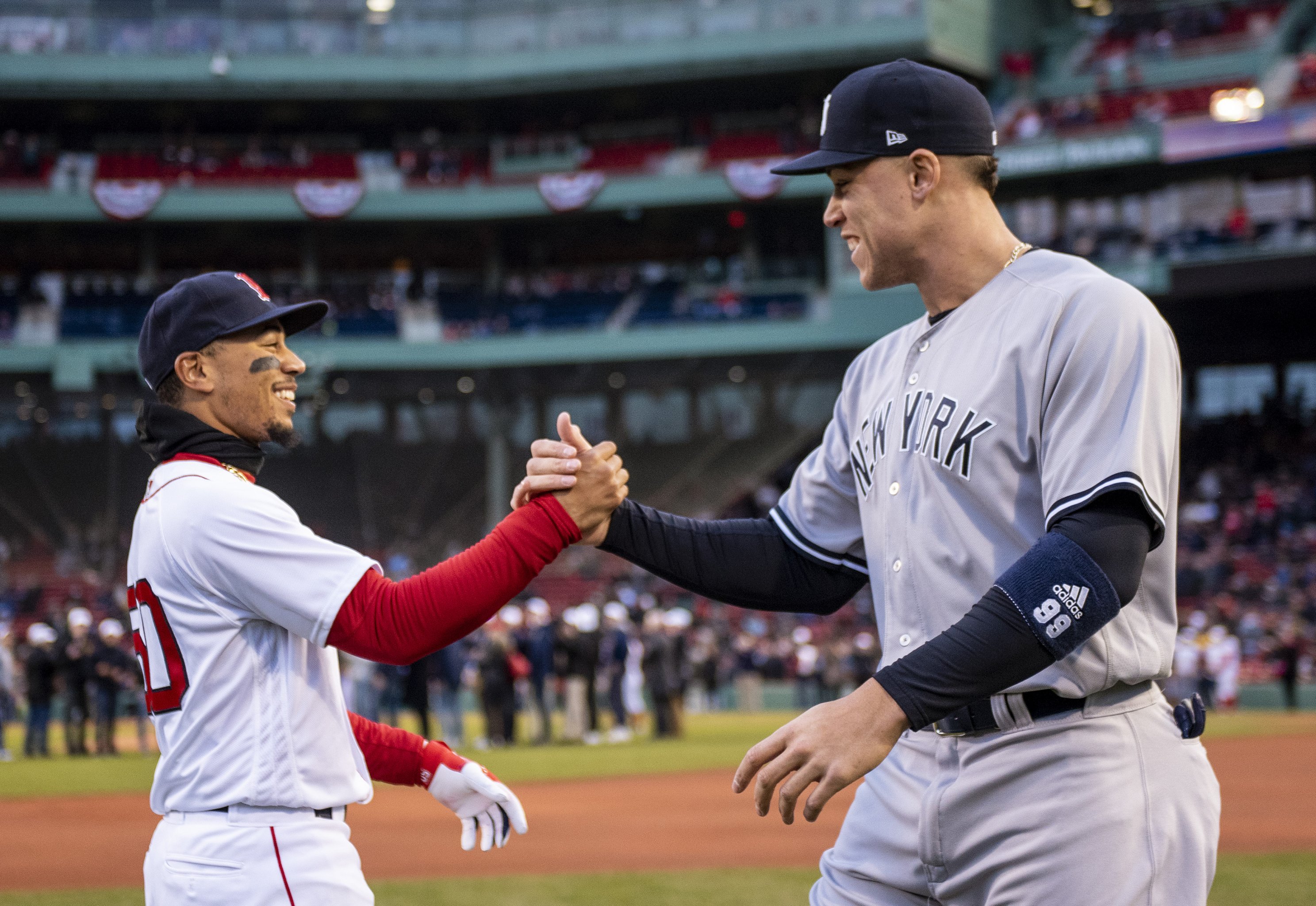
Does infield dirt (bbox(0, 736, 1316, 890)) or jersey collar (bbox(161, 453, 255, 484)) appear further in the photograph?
infield dirt (bbox(0, 736, 1316, 890))

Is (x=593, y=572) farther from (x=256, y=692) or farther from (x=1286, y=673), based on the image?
(x=256, y=692)

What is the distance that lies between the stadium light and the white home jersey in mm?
31544

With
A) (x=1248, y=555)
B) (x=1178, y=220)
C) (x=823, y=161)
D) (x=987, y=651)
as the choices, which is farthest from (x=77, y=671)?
(x=1178, y=220)

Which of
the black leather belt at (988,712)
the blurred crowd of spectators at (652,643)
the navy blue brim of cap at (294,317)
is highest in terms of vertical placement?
the navy blue brim of cap at (294,317)

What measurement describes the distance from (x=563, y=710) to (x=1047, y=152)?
2042cm

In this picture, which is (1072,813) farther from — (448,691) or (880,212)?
(448,691)

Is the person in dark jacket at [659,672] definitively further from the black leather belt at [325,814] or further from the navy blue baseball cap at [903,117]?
the navy blue baseball cap at [903,117]

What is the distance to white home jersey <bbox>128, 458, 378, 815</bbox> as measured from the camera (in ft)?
9.66

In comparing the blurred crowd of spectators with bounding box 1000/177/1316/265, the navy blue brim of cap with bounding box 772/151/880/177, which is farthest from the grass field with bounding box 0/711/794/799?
the blurred crowd of spectators with bounding box 1000/177/1316/265

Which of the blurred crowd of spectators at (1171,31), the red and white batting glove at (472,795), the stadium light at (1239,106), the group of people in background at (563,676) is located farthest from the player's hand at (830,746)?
the blurred crowd of spectators at (1171,31)

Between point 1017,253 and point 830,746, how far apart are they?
1228 mm

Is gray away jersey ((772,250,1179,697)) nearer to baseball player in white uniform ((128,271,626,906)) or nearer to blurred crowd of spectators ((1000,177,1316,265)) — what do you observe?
baseball player in white uniform ((128,271,626,906))

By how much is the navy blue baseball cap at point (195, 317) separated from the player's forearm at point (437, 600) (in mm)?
723

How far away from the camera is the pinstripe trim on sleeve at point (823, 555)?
3238 millimetres
